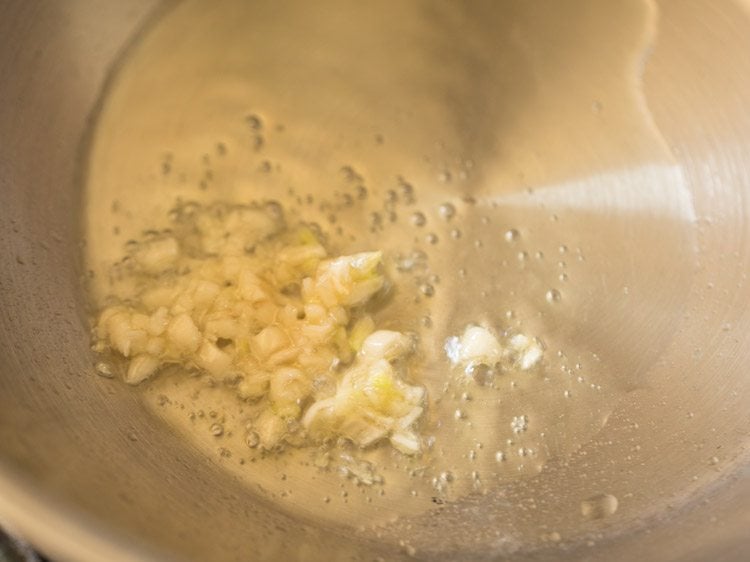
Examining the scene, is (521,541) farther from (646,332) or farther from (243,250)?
(243,250)

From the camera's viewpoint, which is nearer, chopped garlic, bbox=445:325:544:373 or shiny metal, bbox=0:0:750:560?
shiny metal, bbox=0:0:750:560

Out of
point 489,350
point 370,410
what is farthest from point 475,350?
point 370,410

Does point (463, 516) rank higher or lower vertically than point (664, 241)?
lower

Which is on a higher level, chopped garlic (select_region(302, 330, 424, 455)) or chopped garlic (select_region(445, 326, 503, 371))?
chopped garlic (select_region(445, 326, 503, 371))

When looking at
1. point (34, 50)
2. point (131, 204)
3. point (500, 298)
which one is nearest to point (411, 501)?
point (500, 298)

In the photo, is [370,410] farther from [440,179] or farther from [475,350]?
[440,179]

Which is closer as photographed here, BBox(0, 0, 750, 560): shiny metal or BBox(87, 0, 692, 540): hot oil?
BBox(0, 0, 750, 560): shiny metal
